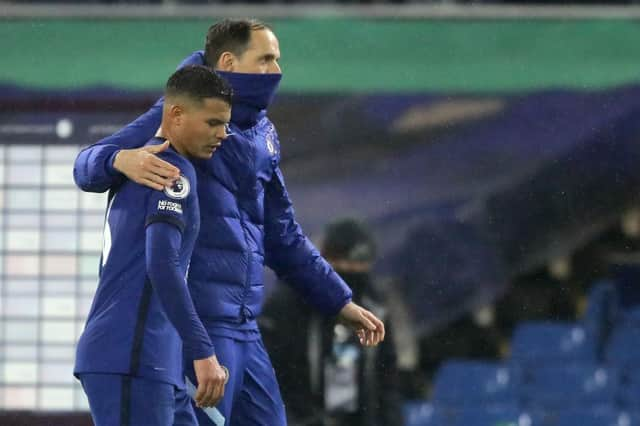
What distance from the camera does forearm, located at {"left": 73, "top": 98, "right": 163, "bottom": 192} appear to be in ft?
11.2

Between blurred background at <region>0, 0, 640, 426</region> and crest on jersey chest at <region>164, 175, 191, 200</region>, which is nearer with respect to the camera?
crest on jersey chest at <region>164, 175, 191, 200</region>

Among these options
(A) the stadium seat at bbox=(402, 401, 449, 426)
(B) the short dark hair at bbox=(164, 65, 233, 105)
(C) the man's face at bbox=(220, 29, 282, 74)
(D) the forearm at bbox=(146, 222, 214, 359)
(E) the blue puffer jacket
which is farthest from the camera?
(A) the stadium seat at bbox=(402, 401, 449, 426)

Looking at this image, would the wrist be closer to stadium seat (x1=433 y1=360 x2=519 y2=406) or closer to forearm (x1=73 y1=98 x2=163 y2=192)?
forearm (x1=73 y1=98 x2=163 y2=192)

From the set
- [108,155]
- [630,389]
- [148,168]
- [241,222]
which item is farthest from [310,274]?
[630,389]

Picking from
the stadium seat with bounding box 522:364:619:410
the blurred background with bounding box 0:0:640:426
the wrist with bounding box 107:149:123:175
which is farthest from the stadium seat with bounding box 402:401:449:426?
the wrist with bounding box 107:149:123:175

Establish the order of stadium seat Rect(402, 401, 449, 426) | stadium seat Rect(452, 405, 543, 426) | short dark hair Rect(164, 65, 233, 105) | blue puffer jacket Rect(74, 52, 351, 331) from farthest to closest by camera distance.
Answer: stadium seat Rect(452, 405, 543, 426) < stadium seat Rect(402, 401, 449, 426) < blue puffer jacket Rect(74, 52, 351, 331) < short dark hair Rect(164, 65, 233, 105)

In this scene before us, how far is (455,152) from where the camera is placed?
642cm

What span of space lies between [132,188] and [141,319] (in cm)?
29

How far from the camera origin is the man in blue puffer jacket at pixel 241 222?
12.0 ft

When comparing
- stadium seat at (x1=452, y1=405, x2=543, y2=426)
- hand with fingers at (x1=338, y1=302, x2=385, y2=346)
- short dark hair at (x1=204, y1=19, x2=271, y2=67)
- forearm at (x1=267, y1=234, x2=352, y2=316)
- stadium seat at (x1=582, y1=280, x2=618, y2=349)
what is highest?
short dark hair at (x1=204, y1=19, x2=271, y2=67)

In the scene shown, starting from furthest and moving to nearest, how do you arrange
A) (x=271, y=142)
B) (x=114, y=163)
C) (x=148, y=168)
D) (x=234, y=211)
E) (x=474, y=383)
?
1. (x=474, y=383)
2. (x=271, y=142)
3. (x=234, y=211)
4. (x=114, y=163)
5. (x=148, y=168)

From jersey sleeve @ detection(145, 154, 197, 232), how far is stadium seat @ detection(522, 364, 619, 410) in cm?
348

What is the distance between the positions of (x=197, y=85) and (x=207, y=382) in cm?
66

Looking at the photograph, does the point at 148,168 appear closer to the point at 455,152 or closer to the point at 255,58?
the point at 255,58
